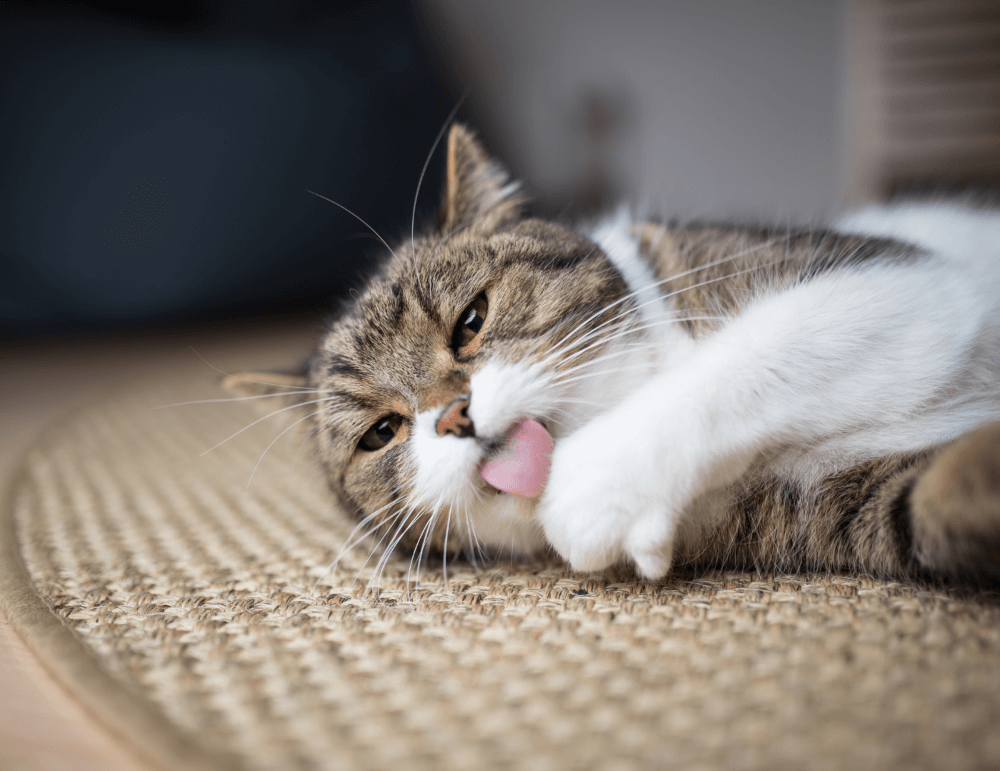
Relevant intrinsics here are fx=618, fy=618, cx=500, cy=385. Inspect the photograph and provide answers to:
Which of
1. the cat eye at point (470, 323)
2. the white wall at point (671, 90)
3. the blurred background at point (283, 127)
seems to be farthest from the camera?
the white wall at point (671, 90)

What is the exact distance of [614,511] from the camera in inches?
23.6

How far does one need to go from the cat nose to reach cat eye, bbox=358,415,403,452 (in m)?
0.14

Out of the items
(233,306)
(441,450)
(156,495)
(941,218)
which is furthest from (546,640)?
(233,306)

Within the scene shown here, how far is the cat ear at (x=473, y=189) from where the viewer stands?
949mm

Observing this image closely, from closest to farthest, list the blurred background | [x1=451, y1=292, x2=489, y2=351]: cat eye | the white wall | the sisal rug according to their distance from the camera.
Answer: the sisal rug < [x1=451, y1=292, x2=489, y2=351]: cat eye < the blurred background < the white wall

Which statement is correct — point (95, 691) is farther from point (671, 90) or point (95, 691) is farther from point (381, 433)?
point (671, 90)

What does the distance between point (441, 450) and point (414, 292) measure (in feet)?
0.80

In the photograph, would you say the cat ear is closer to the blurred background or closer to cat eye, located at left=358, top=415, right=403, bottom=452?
cat eye, located at left=358, top=415, right=403, bottom=452

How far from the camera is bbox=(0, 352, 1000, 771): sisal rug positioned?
1.31 ft

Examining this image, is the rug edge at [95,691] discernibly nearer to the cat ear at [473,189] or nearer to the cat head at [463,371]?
the cat head at [463,371]

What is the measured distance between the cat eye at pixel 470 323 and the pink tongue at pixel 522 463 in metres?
0.15

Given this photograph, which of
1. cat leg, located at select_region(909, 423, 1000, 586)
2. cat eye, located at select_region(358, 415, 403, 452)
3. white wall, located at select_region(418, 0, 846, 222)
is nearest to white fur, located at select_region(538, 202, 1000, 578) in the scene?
cat leg, located at select_region(909, 423, 1000, 586)

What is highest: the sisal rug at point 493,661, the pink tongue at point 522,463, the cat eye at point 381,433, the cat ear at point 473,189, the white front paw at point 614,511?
the cat ear at point 473,189

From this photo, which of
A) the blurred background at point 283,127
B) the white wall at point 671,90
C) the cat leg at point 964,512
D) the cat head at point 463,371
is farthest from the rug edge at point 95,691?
Answer: the white wall at point 671,90
